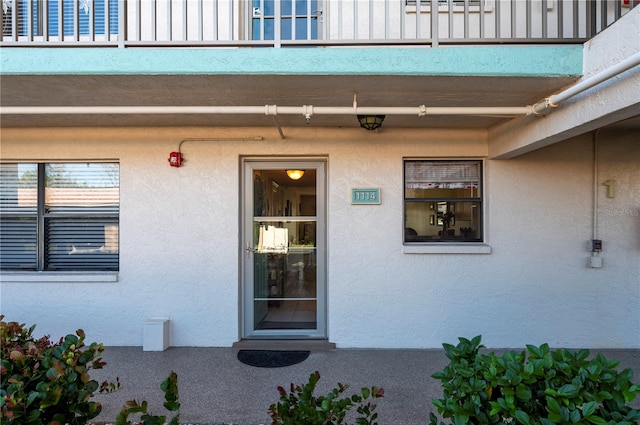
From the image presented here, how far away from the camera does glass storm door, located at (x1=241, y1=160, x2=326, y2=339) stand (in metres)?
4.46

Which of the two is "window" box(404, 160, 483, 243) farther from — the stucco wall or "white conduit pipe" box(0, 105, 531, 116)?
"white conduit pipe" box(0, 105, 531, 116)

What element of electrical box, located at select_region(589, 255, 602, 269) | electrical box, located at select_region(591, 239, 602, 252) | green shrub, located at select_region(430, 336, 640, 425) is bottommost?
green shrub, located at select_region(430, 336, 640, 425)

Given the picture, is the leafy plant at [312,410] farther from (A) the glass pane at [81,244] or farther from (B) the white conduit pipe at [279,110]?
(A) the glass pane at [81,244]

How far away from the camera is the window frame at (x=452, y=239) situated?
166 inches

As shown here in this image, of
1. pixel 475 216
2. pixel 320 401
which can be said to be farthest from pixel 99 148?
pixel 475 216

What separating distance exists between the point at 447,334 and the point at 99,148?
4671mm

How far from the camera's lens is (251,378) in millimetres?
3543

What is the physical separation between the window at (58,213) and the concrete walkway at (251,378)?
1.25m

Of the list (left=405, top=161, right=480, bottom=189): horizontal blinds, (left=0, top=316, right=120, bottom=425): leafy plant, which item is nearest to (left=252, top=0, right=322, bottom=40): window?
(left=405, top=161, right=480, bottom=189): horizontal blinds

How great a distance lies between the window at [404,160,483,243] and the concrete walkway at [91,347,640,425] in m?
1.43

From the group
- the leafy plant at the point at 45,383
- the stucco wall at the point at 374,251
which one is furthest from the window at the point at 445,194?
the leafy plant at the point at 45,383

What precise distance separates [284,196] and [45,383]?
3.10 metres

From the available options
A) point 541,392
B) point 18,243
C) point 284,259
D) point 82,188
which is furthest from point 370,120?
point 18,243

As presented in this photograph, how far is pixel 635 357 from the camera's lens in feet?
13.1
